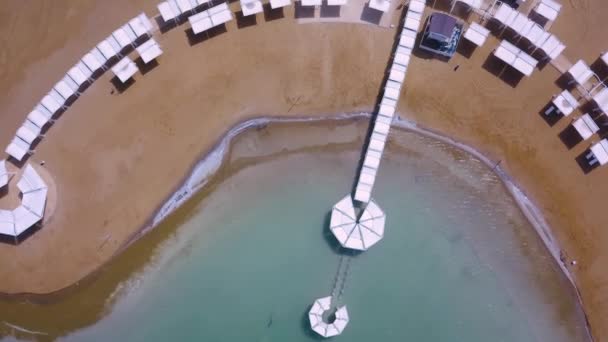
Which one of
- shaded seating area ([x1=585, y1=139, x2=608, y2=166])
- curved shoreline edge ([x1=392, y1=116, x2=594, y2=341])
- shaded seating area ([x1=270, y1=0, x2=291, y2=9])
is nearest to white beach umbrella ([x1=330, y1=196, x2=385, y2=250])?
curved shoreline edge ([x1=392, y1=116, x2=594, y2=341])

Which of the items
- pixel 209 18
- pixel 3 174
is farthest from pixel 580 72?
pixel 3 174

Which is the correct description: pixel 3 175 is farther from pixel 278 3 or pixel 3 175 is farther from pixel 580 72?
pixel 580 72

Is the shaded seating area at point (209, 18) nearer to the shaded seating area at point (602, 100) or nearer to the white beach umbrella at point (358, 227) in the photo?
the white beach umbrella at point (358, 227)

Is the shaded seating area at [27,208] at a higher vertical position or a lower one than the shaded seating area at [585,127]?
lower

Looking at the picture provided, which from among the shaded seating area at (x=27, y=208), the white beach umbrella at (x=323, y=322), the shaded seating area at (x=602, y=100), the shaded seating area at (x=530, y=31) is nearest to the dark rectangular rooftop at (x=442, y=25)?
the shaded seating area at (x=530, y=31)

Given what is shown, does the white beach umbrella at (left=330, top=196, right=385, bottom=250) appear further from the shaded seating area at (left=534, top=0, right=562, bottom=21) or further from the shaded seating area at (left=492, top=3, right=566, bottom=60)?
the shaded seating area at (left=534, top=0, right=562, bottom=21)

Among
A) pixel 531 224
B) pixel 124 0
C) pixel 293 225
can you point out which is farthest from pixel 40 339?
pixel 531 224

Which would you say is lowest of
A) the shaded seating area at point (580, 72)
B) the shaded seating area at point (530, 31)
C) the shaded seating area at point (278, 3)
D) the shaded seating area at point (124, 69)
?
the shaded seating area at point (124, 69)

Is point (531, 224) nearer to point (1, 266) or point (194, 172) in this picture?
point (194, 172)

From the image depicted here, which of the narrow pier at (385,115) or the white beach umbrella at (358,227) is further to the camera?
the narrow pier at (385,115)
